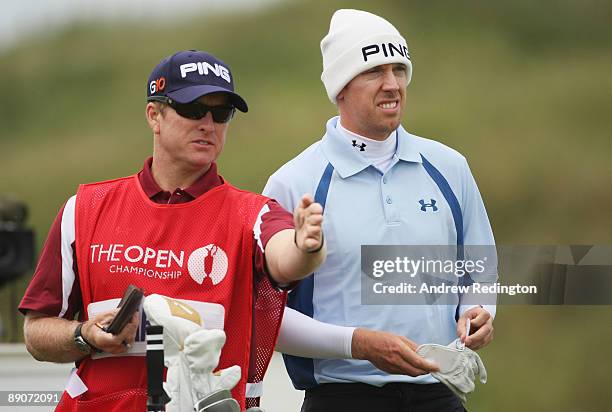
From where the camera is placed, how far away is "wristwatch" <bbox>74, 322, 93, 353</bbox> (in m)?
2.63

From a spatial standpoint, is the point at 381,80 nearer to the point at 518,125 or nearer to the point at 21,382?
the point at 21,382

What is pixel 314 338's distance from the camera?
2982 millimetres

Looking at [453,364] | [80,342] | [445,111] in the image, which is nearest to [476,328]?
[453,364]

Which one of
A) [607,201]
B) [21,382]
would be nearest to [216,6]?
[607,201]

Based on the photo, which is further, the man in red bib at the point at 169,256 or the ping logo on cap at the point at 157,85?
the ping logo on cap at the point at 157,85

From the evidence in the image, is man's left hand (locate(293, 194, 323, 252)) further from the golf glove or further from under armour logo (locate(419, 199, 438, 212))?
under armour logo (locate(419, 199, 438, 212))

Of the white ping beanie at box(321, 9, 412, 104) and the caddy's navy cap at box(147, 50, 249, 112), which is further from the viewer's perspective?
the white ping beanie at box(321, 9, 412, 104)

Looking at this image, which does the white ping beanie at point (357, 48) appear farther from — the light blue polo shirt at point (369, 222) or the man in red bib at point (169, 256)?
the man in red bib at point (169, 256)

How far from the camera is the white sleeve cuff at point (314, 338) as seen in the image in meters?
2.97

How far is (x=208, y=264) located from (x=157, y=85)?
0.45 metres

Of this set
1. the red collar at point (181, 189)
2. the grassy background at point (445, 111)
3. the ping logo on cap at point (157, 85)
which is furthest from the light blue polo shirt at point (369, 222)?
the grassy background at point (445, 111)

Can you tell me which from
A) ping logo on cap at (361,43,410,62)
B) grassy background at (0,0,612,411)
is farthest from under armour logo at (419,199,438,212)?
grassy background at (0,0,612,411)

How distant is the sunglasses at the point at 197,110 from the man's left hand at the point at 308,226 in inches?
16.7

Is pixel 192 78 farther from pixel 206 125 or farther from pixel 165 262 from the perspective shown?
pixel 165 262
